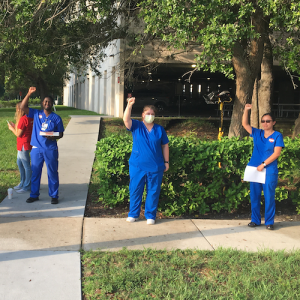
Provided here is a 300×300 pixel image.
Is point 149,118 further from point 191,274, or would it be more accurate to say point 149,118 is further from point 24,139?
point 24,139

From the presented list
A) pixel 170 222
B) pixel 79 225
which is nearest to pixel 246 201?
pixel 170 222

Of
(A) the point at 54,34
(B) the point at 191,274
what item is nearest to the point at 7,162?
(A) the point at 54,34

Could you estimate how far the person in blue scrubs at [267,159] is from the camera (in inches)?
208

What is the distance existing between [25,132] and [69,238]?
2680mm

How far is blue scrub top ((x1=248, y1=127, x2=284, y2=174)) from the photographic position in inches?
208

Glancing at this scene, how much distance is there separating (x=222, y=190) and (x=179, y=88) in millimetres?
24315

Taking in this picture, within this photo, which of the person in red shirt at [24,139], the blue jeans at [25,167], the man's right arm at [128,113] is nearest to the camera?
the man's right arm at [128,113]

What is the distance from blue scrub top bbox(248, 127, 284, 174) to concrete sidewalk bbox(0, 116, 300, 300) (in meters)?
0.94

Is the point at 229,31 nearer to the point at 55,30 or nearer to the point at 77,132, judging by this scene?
the point at 55,30

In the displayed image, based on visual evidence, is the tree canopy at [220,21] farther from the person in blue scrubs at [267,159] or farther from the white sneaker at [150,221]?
the white sneaker at [150,221]

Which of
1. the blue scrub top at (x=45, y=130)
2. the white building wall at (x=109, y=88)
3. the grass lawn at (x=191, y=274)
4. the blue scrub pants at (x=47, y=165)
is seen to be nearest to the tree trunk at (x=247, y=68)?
the blue scrub top at (x=45, y=130)

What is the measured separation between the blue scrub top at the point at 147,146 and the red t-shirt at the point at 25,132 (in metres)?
2.32

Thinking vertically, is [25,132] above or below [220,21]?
below

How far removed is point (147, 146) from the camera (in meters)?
5.35
